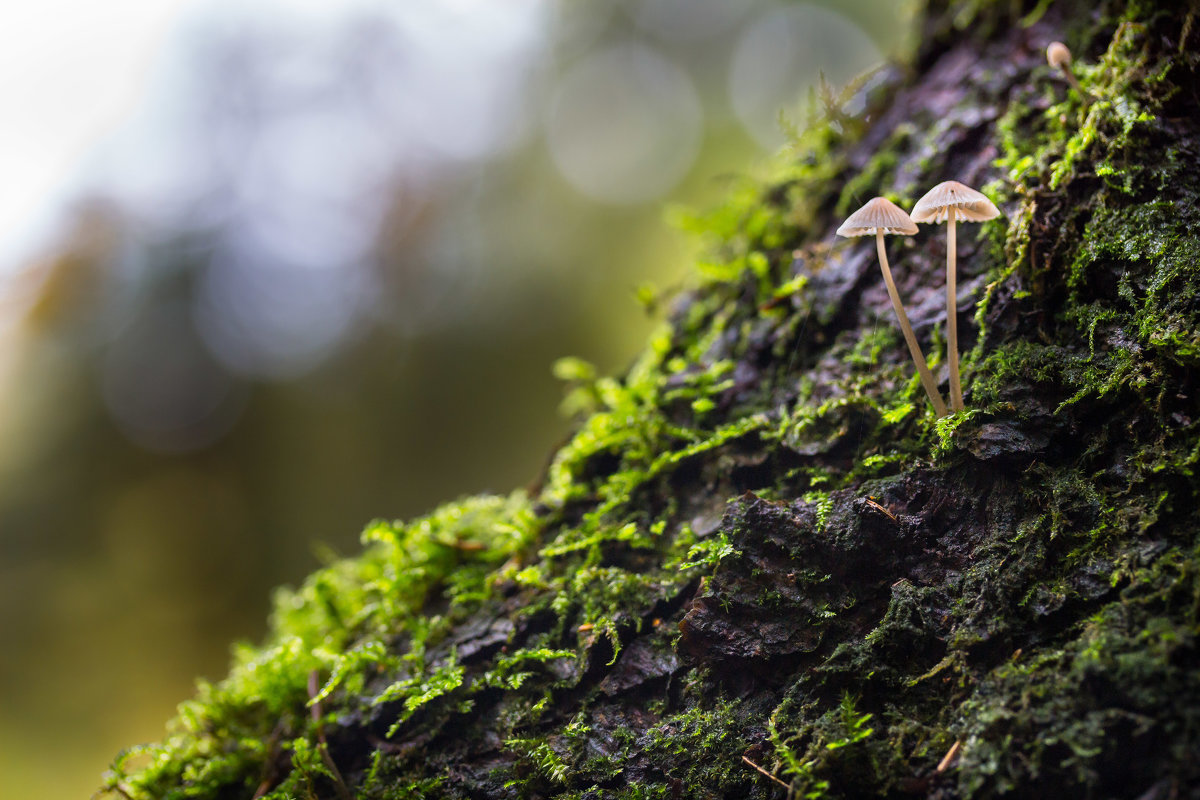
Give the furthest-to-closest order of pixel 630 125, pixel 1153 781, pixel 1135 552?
pixel 630 125
pixel 1135 552
pixel 1153 781

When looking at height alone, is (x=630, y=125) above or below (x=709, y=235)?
above

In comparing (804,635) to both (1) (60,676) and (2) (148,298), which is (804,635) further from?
(2) (148,298)

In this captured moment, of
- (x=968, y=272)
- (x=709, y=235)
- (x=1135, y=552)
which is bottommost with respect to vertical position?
(x=1135, y=552)

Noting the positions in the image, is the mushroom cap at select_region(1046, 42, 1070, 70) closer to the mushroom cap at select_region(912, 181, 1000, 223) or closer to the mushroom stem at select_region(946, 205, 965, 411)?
the mushroom cap at select_region(912, 181, 1000, 223)

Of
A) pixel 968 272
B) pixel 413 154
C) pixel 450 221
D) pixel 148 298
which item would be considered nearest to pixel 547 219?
pixel 450 221

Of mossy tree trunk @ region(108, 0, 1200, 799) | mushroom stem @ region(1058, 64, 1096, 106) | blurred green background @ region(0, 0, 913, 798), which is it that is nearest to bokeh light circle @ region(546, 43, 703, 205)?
blurred green background @ region(0, 0, 913, 798)

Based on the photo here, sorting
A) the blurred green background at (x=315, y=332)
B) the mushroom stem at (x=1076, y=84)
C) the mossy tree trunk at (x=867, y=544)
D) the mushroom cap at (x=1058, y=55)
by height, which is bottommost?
the mossy tree trunk at (x=867, y=544)

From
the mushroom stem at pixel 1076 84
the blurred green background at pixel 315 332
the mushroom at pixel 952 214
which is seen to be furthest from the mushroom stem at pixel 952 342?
the blurred green background at pixel 315 332

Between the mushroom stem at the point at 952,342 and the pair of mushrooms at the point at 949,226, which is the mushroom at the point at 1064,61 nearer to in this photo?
the pair of mushrooms at the point at 949,226

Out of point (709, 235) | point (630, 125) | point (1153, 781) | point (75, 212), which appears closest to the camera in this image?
point (1153, 781)
